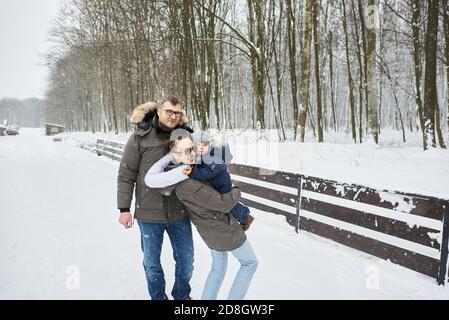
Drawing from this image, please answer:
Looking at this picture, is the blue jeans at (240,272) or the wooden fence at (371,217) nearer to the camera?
the blue jeans at (240,272)

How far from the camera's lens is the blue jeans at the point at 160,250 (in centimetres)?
314

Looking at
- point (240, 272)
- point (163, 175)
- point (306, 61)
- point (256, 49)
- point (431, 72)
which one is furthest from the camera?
point (256, 49)

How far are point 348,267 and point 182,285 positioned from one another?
90.3 inches

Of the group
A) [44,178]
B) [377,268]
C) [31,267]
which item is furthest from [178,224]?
[44,178]

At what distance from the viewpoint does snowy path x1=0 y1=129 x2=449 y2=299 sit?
12.3 ft

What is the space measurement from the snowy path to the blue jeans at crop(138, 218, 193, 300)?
0.44 meters

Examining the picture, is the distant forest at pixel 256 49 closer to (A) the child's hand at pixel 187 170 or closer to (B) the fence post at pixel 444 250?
(B) the fence post at pixel 444 250

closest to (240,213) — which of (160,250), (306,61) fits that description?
(160,250)

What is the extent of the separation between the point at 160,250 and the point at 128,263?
150 cm

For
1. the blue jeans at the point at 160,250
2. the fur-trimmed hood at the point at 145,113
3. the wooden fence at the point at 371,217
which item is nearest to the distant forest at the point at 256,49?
the wooden fence at the point at 371,217

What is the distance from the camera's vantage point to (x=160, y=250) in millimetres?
3227

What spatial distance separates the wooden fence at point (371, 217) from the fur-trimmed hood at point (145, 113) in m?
2.91

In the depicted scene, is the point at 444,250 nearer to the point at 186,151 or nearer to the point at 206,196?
the point at 206,196

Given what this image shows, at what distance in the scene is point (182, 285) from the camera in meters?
3.42
